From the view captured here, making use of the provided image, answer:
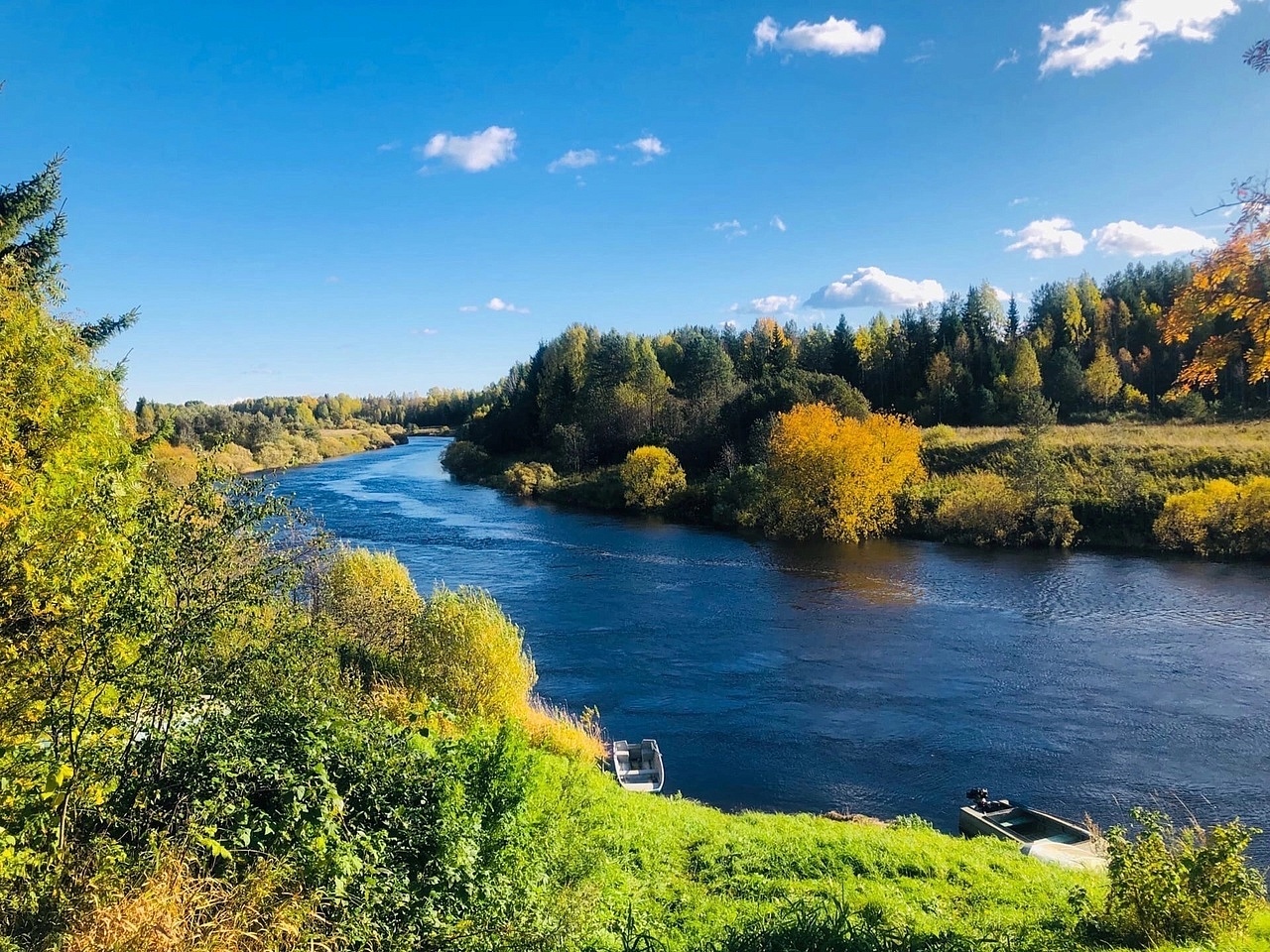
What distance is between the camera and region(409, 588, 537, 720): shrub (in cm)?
2117

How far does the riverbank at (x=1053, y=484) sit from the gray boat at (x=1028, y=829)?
111 ft

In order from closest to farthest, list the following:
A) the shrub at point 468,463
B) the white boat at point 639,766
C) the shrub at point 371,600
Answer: the white boat at point 639,766, the shrub at point 371,600, the shrub at point 468,463

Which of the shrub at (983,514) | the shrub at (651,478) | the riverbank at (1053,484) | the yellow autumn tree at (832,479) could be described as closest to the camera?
the riverbank at (1053,484)

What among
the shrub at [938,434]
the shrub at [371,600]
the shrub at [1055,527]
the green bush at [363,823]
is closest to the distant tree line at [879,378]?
the shrub at [938,434]

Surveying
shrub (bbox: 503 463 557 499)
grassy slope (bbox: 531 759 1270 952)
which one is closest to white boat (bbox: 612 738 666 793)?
grassy slope (bbox: 531 759 1270 952)

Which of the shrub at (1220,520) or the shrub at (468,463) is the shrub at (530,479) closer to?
the shrub at (468,463)

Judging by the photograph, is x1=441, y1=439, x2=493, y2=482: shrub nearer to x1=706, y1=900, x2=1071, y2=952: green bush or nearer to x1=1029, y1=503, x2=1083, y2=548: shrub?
x1=1029, y1=503, x2=1083, y2=548: shrub

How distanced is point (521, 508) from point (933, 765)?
166ft

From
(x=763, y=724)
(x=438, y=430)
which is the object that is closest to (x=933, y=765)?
(x=763, y=724)

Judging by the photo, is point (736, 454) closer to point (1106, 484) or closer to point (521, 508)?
point (521, 508)

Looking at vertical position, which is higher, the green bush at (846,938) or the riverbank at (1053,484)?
the riverbank at (1053,484)

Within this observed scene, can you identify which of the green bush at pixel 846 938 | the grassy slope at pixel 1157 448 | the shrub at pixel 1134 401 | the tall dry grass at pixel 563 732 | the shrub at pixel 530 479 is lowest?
the tall dry grass at pixel 563 732

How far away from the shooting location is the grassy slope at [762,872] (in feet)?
35.3

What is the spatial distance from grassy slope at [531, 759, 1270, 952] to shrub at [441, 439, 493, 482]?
76.8m
